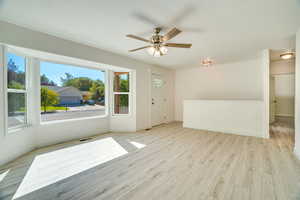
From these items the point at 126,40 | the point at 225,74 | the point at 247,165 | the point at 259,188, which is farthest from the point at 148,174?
the point at 225,74

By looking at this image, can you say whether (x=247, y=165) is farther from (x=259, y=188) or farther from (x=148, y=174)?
(x=148, y=174)

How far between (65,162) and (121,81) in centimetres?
283

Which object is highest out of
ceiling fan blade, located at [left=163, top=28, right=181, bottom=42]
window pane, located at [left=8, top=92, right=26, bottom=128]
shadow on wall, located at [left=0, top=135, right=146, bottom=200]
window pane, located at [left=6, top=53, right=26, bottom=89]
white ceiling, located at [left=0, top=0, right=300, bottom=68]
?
white ceiling, located at [left=0, top=0, right=300, bottom=68]

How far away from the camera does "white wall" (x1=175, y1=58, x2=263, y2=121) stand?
447 cm

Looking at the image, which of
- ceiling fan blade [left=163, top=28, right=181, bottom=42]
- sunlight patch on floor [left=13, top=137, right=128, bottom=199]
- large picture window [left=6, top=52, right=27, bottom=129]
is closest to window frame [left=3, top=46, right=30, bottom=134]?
large picture window [left=6, top=52, right=27, bottom=129]

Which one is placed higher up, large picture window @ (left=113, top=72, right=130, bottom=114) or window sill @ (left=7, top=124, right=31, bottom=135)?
large picture window @ (left=113, top=72, right=130, bottom=114)

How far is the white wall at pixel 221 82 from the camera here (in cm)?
447

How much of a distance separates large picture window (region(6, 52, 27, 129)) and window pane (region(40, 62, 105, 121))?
0.35 m

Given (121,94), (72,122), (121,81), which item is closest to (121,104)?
(121,94)

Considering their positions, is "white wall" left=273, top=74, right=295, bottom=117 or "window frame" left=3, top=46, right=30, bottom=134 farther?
"white wall" left=273, top=74, right=295, bottom=117

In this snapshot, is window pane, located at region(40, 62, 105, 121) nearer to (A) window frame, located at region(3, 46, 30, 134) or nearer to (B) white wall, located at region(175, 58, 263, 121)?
(A) window frame, located at region(3, 46, 30, 134)

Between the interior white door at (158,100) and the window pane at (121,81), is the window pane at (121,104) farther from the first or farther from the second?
the interior white door at (158,100)

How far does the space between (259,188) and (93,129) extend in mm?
3865

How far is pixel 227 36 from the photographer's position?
2.70m
